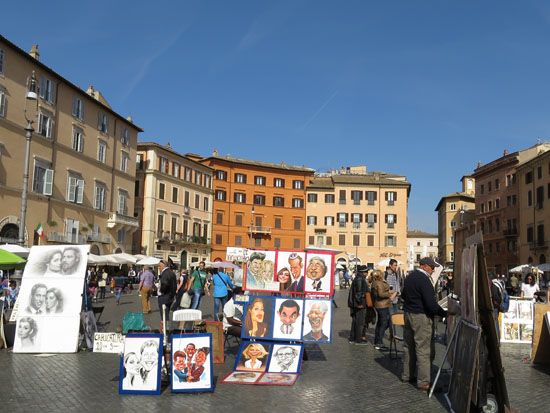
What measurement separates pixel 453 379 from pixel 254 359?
327cm

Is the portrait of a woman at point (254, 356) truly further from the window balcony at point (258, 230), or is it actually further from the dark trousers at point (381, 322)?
the window balcony at point (258, 230)

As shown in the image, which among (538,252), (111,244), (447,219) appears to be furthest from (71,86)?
(447,219)

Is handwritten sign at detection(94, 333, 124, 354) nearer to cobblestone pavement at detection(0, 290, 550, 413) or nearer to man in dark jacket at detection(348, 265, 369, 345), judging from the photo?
cobblestone pavement at detection(0, 290, 550, 413)

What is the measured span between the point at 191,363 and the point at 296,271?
3.47m

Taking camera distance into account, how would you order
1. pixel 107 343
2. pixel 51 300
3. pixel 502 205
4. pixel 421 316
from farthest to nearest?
1. pixel 502 205
2. pixel 51 300
3. pixel 107 343
4. pixel 421 316


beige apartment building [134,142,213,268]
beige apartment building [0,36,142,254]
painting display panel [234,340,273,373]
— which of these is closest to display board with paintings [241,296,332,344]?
painting display panel [234,340,273,373]

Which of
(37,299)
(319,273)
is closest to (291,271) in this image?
(319,273)

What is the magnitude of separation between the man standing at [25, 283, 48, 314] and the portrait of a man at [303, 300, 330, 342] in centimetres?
520

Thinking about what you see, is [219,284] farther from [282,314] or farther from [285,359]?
[285,359]

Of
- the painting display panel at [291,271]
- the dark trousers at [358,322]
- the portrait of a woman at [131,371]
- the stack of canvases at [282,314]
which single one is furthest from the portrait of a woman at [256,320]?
the dark trousers at [358,322]

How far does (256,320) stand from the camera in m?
9.77

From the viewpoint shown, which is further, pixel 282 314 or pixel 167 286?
pixel 167 286

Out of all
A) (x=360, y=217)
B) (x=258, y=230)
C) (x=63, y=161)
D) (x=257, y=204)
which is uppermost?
(x=257, y=204)

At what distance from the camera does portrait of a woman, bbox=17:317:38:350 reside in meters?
10.7
